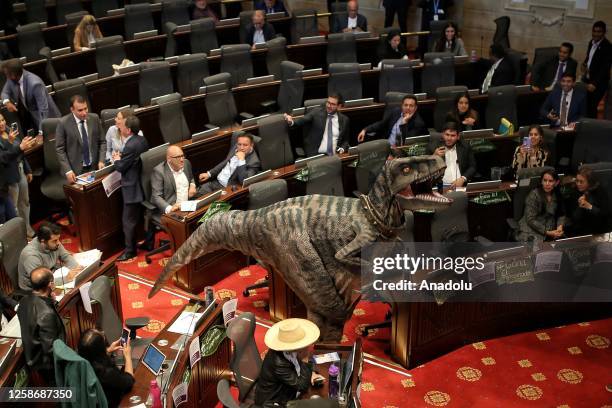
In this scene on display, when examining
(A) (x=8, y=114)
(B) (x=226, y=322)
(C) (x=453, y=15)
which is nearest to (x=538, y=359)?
(B) (x=226, y=322)

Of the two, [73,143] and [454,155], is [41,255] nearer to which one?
[73,143]

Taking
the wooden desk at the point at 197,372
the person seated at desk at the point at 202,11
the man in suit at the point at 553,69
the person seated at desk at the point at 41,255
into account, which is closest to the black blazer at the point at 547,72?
the man in suit at the point at 553,69

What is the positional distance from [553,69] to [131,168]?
223 inches

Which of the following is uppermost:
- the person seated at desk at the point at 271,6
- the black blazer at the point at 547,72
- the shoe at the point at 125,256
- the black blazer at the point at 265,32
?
the person seated at desk at the point at 271,6

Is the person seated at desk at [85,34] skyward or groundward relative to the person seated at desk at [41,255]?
skyward

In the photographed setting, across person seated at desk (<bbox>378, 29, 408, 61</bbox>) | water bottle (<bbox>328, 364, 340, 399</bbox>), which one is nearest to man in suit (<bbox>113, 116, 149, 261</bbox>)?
water bottle (<bbox>328, 364, 340, 399</bbox>)

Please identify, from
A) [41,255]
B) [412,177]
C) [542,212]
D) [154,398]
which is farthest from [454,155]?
[154,398]

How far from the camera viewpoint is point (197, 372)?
559 centimetres

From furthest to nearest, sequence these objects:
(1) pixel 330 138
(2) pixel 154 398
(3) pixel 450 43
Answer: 1. (3) pixel 450 43
2. (1) pixel 330 138
3. (2) pixel 154 398

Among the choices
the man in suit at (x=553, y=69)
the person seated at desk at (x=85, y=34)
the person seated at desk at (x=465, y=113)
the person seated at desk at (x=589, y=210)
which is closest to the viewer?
the person seated at desk at (x=589, y=210)

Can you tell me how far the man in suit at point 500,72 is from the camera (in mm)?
10375

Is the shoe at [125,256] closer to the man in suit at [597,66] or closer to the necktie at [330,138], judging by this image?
the necktie at [330,138]

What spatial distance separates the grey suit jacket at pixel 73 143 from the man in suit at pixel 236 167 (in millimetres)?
1109

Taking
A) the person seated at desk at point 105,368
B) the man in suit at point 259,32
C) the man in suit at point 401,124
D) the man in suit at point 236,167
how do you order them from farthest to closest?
1. the man in suit at point 259,32
2. the man in suit at point 401,124
3. the man in suit at point 236,167
4. the person seated at desk at point 105,368
